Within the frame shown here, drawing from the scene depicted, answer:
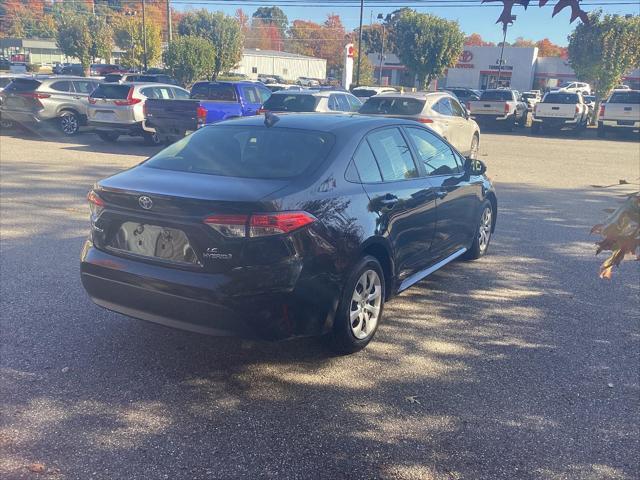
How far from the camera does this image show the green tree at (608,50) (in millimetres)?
29078

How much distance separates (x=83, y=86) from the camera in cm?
1844

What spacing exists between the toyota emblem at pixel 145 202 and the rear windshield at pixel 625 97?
22.8 metres

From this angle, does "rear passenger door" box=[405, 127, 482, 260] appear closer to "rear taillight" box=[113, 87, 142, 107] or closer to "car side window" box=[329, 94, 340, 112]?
"car side window" box=[329, 94, 340, 112]

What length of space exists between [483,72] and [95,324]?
6788 centimetres

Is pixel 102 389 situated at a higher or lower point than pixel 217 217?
lower

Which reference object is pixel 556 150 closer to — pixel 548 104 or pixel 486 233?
pixel 548 104

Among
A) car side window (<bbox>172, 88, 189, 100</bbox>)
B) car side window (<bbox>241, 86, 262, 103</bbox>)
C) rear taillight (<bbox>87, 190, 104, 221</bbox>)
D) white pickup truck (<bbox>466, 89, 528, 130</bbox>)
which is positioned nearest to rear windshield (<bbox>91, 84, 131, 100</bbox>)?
car side window (<bbox>172, 88, 189, 100</bbox>)

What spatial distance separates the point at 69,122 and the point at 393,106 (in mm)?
10033

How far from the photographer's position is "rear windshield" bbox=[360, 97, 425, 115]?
1359 centimetres

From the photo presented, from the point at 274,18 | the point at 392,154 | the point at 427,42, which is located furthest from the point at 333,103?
the point at 274,18

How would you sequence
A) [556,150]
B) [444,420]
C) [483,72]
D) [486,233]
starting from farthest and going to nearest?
[483,72], [556,150], [486,233], [444,420]

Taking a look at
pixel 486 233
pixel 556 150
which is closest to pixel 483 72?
pixel 556 150

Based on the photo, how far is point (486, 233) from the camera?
22.6 feet

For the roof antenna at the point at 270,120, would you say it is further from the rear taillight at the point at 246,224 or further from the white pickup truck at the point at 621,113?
the white pickup truck at the point at 621,113
